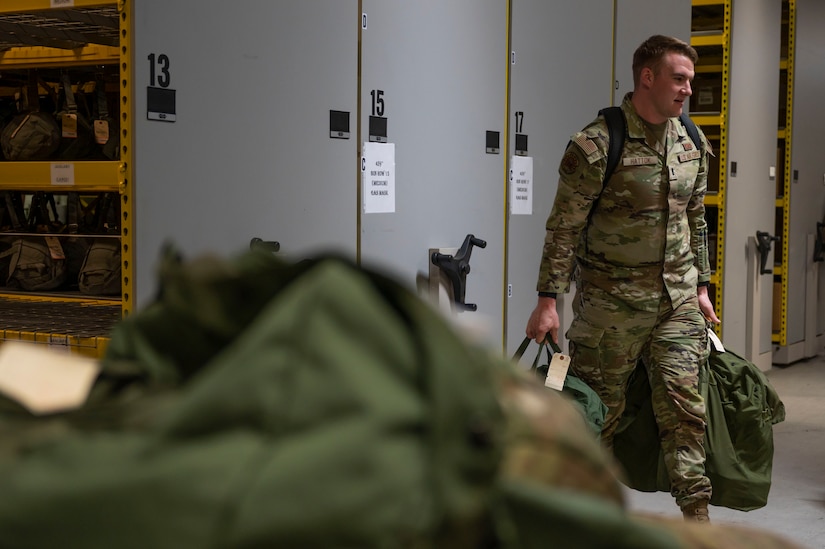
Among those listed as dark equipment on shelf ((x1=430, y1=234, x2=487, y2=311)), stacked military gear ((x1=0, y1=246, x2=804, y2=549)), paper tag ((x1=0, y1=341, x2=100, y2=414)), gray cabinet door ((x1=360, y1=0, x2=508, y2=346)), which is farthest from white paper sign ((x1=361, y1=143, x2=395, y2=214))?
stacked military gear ((x1=0, y1=246, x2=804, y2=549))

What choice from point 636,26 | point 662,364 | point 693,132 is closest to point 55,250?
point 662,364

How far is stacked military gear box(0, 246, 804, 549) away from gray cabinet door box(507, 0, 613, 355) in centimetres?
396

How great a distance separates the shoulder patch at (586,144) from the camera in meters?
3.48

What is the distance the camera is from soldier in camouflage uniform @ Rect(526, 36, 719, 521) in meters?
3.49

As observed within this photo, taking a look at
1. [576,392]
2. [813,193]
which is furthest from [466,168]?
[813,193]

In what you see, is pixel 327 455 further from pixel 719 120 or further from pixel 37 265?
pixel 719 120

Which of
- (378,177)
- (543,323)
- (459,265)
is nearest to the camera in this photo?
(543,323)

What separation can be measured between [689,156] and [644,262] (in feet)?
1.37

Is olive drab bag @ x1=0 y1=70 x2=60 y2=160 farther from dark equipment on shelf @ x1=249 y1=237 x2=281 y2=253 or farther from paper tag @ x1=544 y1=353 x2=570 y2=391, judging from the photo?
paper tag @ x1=544 y1=353 x2=570 y2=391

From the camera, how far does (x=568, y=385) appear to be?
314cm

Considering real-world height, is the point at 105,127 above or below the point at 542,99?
below

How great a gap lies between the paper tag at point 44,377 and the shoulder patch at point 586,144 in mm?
2882

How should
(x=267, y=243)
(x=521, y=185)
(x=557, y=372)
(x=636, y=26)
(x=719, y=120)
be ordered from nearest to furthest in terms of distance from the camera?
1. (x=557, y=372)
2. (x=267, y=243)
3. (x=521, y=185)
4. (x=636, y=26)
5. (x=719, y=120)

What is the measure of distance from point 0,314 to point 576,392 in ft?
6.43
